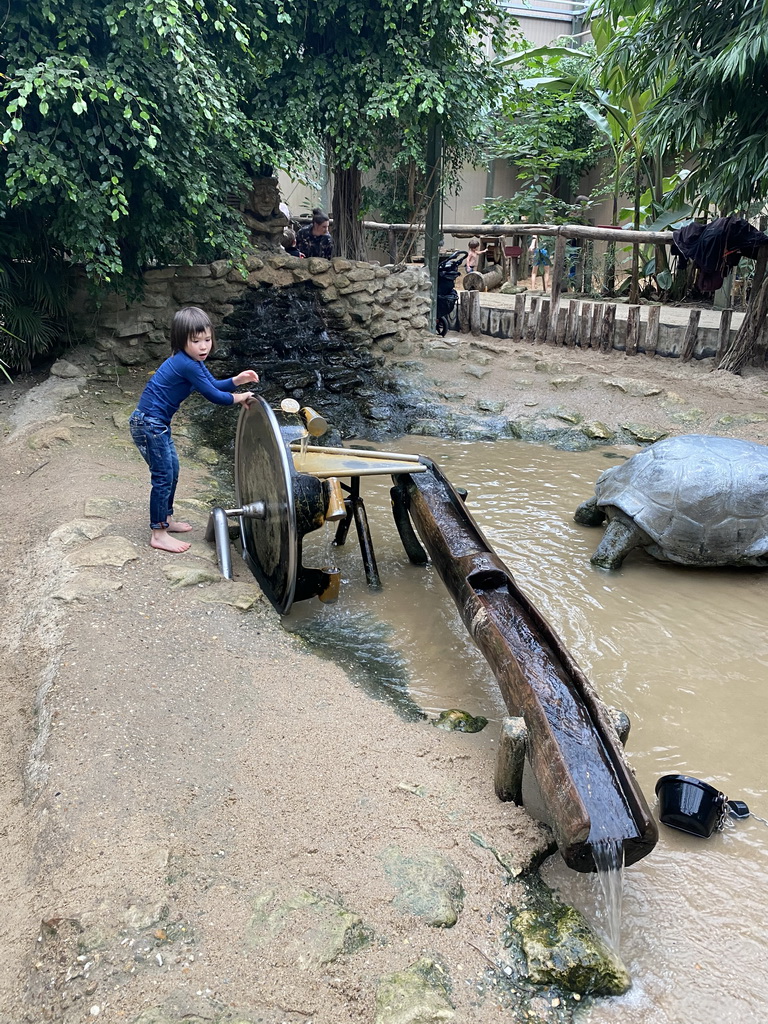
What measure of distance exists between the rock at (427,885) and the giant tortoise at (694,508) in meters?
3.01

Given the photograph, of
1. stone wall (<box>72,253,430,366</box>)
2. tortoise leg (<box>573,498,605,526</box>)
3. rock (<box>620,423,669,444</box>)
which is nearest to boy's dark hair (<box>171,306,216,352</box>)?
tortoise leg (<box>573,498,605,526</box>)

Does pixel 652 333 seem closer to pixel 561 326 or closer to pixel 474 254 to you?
pixel 561 326

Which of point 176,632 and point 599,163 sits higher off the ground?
point 599,163

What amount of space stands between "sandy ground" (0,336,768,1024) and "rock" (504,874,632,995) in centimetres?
9

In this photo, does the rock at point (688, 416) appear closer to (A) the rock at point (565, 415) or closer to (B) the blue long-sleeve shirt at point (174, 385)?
(A) the rock at point (565, 415)

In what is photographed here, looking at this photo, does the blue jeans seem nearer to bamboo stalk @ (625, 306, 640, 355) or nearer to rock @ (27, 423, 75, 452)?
rock @ (27, 423, 75, 452)

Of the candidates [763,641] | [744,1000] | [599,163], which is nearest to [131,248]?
[763,641]

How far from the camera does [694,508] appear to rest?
4.68 meters

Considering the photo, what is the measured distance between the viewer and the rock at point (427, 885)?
2.14 meters

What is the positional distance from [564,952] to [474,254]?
1576cm

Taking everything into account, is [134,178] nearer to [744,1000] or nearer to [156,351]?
[156,351]

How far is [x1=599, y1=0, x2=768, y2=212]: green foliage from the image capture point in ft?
21.4

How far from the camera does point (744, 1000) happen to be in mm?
2123

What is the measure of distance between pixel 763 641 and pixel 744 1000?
235 centimetres
